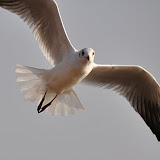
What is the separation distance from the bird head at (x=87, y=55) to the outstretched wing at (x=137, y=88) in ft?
3.27

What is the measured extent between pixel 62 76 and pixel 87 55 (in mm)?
702

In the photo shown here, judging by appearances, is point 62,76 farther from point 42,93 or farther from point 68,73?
point 42,93

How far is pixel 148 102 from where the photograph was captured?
24.7 ft

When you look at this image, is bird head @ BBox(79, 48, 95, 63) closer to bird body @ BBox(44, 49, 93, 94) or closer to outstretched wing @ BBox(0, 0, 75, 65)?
bird body @ BBox(44, 49, 93, 94)

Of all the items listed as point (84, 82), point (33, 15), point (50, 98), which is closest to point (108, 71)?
point (84, 82)

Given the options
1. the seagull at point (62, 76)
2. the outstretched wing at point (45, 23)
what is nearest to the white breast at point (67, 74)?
the seagull at point (62, 76)

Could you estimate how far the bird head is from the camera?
607 cm

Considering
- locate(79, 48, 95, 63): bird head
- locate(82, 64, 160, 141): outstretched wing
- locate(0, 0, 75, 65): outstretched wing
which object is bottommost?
locate(82, 64, 160, 141): outstretched wing

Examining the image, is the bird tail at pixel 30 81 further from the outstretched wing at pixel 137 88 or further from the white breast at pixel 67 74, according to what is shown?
the outstretched wing at pixel 137 88

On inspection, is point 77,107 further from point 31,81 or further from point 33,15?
point 33,15

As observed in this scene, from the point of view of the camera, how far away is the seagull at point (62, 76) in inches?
263

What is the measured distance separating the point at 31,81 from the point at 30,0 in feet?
4.05

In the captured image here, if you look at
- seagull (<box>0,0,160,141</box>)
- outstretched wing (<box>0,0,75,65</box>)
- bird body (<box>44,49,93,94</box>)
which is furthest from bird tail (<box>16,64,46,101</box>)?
outstretched wing (<box>0,0,75,65</box>)

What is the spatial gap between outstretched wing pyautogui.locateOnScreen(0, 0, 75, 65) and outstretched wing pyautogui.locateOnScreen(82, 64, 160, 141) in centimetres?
67
